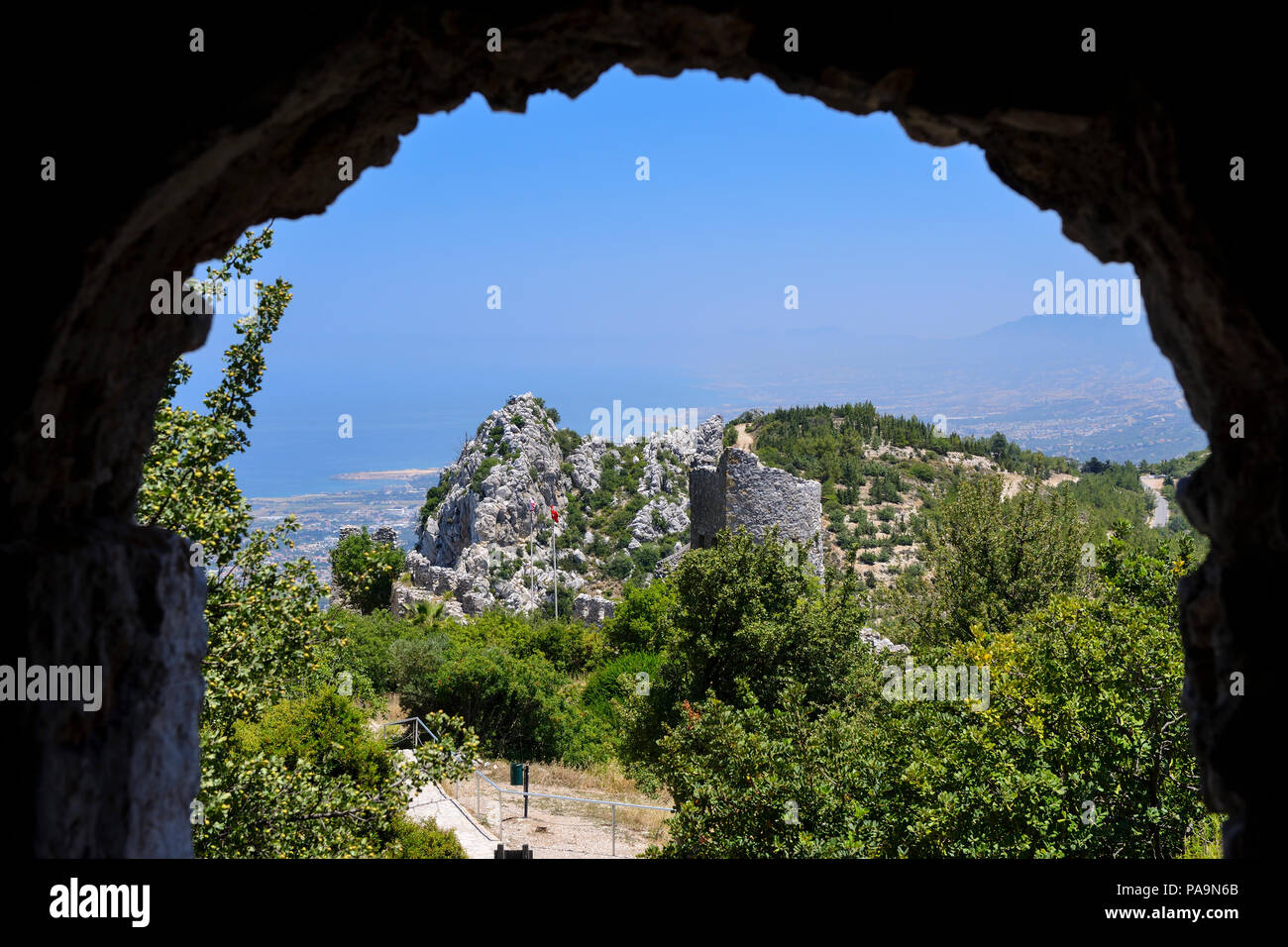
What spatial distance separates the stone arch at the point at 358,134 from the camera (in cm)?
201

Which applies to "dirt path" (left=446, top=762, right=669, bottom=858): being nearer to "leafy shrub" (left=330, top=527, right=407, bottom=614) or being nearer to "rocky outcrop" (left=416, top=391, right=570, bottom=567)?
"leafy shrub" (left=330, top=527, right=407, bottom=614)

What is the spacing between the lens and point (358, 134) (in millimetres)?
2500

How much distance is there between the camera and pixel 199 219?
2.40 m

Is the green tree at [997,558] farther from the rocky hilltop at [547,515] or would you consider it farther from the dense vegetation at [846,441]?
the dense vegetation at [846,441]

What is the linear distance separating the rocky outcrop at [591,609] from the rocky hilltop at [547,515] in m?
0.05

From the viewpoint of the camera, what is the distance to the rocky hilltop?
38938 mm

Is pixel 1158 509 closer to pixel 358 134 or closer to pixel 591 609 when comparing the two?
pixel 591 609

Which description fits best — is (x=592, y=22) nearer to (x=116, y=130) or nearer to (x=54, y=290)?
(x=116, y=130)

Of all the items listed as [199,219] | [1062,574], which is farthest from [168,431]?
[1062,574]

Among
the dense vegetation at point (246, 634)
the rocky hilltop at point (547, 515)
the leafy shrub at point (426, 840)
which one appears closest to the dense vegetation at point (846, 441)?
the rocky hilltop at point (547, 515)

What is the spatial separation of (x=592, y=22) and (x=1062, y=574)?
60.5ft

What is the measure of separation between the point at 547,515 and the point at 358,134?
141 ft

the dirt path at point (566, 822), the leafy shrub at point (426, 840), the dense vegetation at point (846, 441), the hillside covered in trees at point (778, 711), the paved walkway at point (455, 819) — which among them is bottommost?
the dirt path at point (566, 822)

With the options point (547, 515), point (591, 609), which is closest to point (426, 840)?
point (591, 609)
